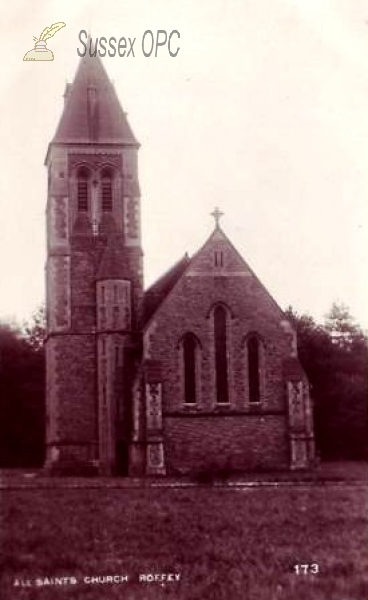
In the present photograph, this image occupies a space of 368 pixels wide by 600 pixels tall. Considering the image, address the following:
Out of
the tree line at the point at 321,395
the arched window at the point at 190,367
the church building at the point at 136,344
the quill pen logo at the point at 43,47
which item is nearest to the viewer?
the quill pen logo at the point at 43,47

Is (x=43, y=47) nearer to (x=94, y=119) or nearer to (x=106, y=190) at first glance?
(x=106, y=190)

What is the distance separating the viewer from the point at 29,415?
39188 mm

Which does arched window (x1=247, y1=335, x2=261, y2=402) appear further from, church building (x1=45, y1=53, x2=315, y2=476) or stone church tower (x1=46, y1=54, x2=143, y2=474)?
stone church tower (x1=46, y1=54, x2=143, y2=474)

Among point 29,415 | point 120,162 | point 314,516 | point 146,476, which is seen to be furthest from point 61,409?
point 314,516

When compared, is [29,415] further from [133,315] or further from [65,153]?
[65,153]

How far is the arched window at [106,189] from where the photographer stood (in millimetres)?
38812

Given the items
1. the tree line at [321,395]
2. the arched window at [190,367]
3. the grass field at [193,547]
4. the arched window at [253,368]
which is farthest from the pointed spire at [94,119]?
the grass field at [193,547]

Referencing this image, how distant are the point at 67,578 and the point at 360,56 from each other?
29.8ft

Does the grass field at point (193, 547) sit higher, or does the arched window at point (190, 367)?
the arched window at point (190, 367)

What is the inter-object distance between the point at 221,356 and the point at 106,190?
25.9 ft

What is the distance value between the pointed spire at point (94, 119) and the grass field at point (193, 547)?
2077cm

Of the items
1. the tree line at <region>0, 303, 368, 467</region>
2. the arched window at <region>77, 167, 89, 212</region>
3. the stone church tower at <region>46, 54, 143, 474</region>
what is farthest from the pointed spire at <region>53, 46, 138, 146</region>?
the tree line at <region>0, 303, 368, 467</region>

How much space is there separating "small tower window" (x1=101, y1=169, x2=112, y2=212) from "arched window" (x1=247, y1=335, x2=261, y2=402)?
7488 millimetres

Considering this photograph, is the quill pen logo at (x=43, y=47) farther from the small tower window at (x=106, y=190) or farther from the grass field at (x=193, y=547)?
the small tower window at (x=106, y=190)
